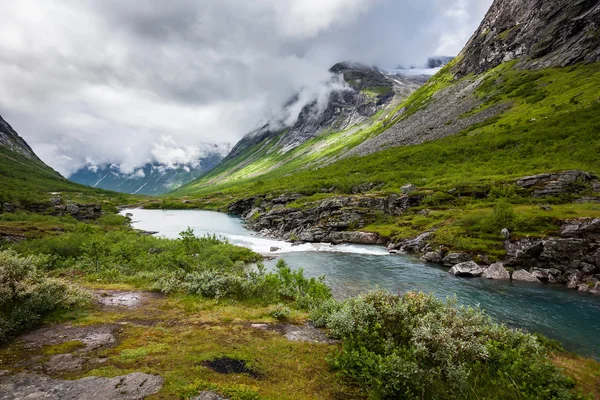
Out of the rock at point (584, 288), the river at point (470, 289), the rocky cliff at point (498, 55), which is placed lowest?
the river at point (470, 289)

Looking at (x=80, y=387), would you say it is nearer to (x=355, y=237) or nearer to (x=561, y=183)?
(x=355, y=237)

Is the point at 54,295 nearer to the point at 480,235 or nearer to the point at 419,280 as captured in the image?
the point at 419,280

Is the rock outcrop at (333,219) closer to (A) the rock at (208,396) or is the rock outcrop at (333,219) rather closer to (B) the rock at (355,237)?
(B) the rock at (355,237)

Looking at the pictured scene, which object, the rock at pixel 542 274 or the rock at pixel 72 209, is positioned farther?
the rock at pixel 72 209

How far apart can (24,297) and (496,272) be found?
4497 centimetres

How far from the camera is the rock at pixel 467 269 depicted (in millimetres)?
38094

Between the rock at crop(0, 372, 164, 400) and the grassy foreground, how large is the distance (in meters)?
0.40

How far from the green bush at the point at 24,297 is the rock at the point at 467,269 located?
40712 mm

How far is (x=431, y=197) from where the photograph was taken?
68.6 meters

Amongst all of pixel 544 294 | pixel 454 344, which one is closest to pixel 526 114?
pixel 544 294

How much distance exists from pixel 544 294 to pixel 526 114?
292 feet

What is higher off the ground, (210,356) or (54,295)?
(54,295)

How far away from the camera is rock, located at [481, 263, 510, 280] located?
36.6 m

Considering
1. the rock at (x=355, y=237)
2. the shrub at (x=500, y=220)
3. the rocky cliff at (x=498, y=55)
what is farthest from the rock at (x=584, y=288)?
the rocky cliff at (x=498, y=55)
